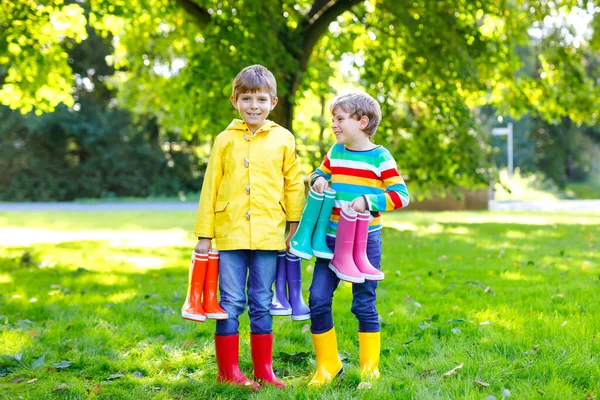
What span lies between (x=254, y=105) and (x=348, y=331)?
1952mm

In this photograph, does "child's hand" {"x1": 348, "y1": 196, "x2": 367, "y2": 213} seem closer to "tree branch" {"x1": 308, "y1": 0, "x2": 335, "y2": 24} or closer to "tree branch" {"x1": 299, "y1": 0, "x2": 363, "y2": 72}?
"tree branch" {"x1": 299, "y1": 0, "x2": 363, "y2": 72}

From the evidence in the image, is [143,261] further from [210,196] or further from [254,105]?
[254,105]

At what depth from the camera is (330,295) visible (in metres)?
3.66

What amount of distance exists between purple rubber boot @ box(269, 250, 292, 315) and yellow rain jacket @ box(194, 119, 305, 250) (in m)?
0.11

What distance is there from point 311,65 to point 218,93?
363 cm

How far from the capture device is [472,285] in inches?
253

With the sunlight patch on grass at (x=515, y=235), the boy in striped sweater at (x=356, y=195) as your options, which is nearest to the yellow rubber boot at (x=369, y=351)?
the boy in striped sweater at (x=356, y=195)

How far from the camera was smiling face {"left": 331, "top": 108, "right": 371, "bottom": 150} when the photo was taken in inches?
138

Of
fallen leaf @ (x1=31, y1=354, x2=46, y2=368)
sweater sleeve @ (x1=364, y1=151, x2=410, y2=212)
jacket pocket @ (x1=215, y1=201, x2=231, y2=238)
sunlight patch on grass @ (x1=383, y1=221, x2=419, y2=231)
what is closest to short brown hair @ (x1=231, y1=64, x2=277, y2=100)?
jacket pocket @ (x1=215, y1=201, x2=231, y2=238)

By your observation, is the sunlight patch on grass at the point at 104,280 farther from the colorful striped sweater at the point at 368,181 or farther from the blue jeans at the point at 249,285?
the colorful striped sweater at the point at 368,181

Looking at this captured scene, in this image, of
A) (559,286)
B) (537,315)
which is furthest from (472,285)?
(537,315)

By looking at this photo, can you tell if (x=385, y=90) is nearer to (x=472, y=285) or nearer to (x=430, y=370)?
(x=472, y=285)

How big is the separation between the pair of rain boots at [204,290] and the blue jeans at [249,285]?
0.06 meters

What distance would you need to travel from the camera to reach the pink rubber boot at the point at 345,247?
3.39 m
